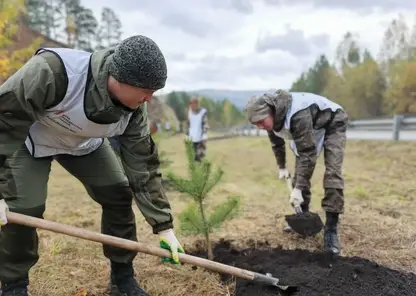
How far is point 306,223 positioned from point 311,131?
3.24 ft

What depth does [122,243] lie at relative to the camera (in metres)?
2.73

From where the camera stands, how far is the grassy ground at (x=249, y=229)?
3467 millimetres

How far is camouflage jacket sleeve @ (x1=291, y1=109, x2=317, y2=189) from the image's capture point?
3975 millimetres

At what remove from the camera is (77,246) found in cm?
432

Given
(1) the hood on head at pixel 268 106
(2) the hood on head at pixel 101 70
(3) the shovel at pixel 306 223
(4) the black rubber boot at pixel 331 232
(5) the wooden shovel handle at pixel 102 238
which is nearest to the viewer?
(2) the hood on head at pixel 101 70

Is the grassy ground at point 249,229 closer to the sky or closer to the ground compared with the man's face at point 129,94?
closer to the ground

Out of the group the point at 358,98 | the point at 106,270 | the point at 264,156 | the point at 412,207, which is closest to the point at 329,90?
the point at 358,98

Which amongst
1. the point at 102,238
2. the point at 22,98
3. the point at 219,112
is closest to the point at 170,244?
the point at 102,238

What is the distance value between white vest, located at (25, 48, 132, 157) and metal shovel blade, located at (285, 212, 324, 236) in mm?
2312

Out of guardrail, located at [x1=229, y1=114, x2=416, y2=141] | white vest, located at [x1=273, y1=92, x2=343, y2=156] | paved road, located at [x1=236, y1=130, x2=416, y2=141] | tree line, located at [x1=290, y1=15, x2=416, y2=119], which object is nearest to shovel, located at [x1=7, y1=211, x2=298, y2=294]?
white vest, located at [x1=273, y1=92, x2=343, y2=156]

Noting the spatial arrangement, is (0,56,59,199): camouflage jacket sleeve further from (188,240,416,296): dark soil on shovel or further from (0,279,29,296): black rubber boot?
(188,240,416,296): dark soil on shovel

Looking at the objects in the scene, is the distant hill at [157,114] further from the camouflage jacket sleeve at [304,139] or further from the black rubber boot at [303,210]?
the camouflage jacket sleeve at [304,139]

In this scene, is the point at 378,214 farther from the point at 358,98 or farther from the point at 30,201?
the point at 358,98

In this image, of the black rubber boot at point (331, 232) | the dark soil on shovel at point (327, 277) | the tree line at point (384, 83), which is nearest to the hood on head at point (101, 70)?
the dark soil on shovel at point (327, 277)
